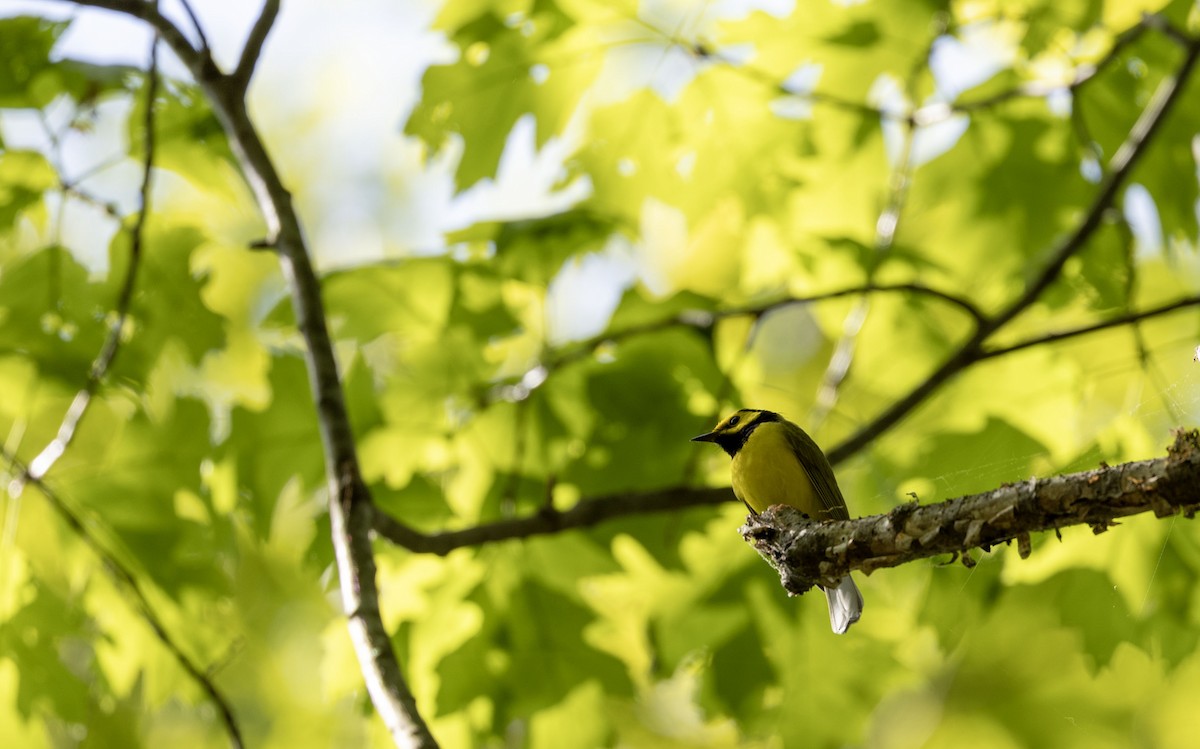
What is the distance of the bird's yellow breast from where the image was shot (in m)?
2.98

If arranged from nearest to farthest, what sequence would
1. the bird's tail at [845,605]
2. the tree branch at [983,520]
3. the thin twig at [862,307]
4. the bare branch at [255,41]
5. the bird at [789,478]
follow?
the tree branch at [983,520], the bird's tail at [845,605], the bird at [789,478], the bare branch at [255,41], the thin twig at [862,307]

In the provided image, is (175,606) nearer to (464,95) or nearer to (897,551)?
(464,95)

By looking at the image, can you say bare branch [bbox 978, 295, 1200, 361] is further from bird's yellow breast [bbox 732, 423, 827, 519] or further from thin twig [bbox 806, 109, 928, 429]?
bird's yellow breast [bbox 732, 423, 827, 519]

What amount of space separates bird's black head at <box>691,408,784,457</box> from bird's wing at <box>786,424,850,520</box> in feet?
1.17

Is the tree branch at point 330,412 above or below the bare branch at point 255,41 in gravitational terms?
below

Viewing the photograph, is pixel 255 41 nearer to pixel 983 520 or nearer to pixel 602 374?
pixel 602 374

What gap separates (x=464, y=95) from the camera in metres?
4.45

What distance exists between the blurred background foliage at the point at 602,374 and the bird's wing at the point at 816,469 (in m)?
0.83

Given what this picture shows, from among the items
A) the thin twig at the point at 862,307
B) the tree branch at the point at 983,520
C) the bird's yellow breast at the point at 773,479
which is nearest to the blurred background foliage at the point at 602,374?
the thin twig at the point at 862,307

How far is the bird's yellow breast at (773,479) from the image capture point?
2.98 metres

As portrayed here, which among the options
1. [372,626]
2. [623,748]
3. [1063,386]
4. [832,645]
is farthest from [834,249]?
[623,748]

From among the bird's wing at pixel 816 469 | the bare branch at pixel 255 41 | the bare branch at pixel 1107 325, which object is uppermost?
the bare branch at pixel 255 41

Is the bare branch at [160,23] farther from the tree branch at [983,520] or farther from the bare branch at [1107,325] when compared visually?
the bare branch at [1107,325]

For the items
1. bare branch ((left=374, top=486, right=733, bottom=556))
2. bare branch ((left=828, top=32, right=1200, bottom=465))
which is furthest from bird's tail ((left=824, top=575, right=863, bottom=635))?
bare branch ((left=828, top=32, right=1200, bottom=465))
